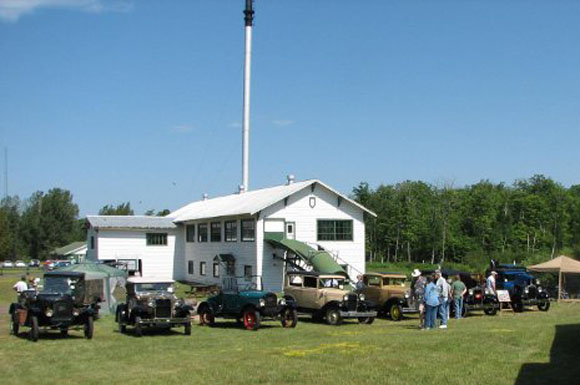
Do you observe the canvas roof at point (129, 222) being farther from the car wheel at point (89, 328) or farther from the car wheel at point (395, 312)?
the car wheel at point (89, 328)

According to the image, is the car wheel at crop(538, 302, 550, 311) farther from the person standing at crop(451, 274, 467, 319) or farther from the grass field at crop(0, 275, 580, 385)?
the grass field at crop(0, 275, 580, 385)

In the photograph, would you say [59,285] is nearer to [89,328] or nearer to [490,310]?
[89,328]

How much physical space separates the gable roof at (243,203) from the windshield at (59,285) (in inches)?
711

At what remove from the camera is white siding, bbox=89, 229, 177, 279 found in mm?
50250

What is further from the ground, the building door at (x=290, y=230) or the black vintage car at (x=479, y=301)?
the building door at (x=290, y=230)

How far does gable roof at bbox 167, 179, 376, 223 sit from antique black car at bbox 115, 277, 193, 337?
17777mm

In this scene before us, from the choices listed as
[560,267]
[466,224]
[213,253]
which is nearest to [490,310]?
[560,267]

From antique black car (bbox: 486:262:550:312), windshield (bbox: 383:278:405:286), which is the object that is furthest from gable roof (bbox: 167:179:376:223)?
windshield (bbox: 383:278:405:286)

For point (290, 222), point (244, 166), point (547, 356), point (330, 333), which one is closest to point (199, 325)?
point (330, 333)

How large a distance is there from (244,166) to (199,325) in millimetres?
32767

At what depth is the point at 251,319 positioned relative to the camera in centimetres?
2336

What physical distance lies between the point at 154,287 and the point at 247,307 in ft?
10.3

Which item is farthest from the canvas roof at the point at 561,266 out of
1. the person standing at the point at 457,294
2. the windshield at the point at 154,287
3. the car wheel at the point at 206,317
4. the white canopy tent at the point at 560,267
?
the windshield at the point at 154,287

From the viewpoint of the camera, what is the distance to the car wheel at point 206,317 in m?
24.8
